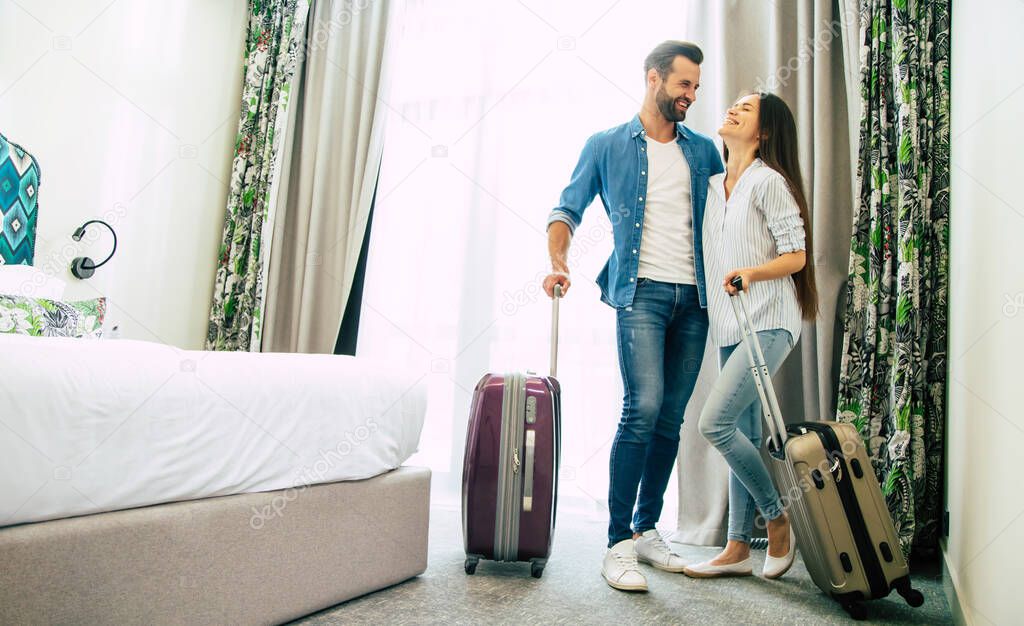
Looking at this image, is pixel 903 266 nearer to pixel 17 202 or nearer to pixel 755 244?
pixel 755 244

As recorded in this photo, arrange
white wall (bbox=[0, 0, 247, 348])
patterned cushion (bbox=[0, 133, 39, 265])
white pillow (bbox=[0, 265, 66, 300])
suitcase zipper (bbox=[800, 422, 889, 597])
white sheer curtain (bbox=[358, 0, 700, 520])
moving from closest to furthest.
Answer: suitcase zipper (bbox=[800, 422, 889, 597]), white pillow (bbox=[0, 265, 66, 300]), patterned cushion (bbox=[0, 133, 39, 265]), white wall (bbox=[0, 0, 247, 348]), white sheer curtain (bbox=[358, 0, 700, 520])

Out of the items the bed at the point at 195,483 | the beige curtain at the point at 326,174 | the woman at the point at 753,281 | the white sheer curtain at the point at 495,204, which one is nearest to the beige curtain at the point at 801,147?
the white sheer curtain at the point at 495,204

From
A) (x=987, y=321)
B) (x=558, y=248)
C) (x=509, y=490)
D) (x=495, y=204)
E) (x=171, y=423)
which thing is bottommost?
(x=509, y=490)

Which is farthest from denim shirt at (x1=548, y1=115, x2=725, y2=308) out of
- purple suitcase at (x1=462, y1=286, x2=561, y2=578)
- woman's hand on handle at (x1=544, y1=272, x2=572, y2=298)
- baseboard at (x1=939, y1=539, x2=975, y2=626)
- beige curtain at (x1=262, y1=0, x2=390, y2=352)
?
beige curtain at (x1=262, y1=0, x2=390, y2=352)

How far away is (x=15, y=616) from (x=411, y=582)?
0.88 m

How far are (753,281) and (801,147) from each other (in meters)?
0.89

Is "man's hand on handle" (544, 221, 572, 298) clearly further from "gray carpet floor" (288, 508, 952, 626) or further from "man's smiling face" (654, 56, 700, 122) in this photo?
"gray carpet floor" (288, 508, 952, 626)

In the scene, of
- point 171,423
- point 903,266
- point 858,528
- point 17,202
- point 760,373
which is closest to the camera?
point 171,423

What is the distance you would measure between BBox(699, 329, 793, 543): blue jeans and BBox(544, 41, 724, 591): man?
14cm

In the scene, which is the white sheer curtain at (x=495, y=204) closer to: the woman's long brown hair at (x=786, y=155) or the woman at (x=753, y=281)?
the woman at (x=753, y=281)

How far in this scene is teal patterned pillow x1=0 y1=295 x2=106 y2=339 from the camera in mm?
1596

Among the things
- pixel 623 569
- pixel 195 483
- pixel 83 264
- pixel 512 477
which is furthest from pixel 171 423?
pixel 83 264

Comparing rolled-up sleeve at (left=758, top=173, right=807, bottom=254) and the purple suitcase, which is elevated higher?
rolled-up sleeve at (left=758, top=173, right=807, bottom=254)

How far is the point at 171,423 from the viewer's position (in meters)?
1.08
